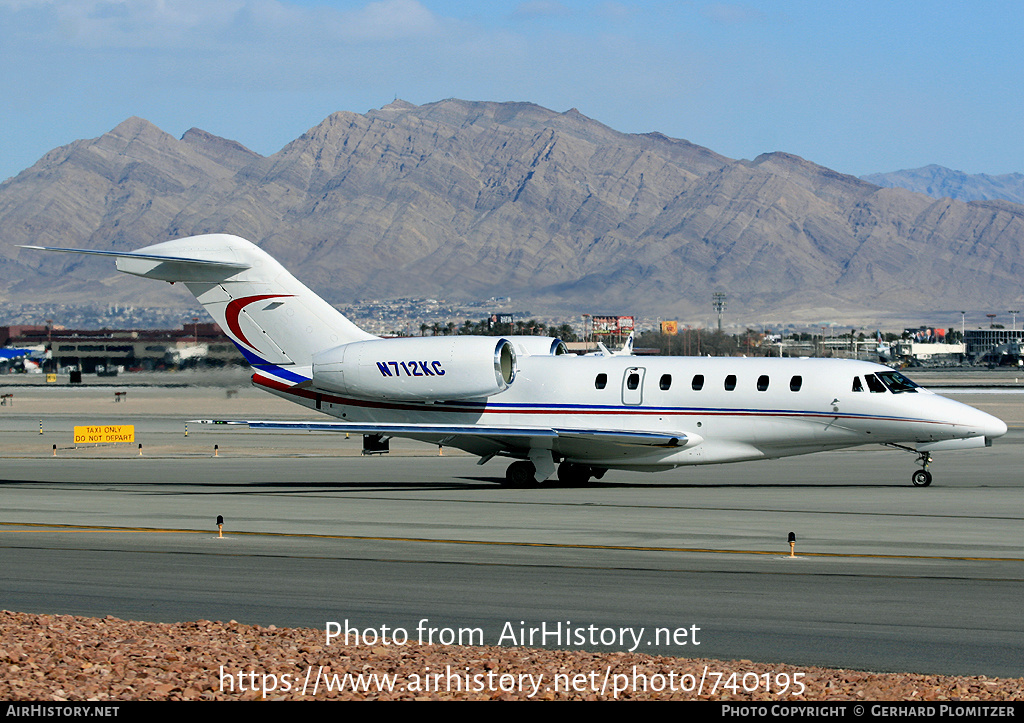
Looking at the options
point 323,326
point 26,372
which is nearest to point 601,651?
point 323,326

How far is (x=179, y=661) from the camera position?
10.4 m

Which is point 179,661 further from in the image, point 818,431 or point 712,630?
point 818,431

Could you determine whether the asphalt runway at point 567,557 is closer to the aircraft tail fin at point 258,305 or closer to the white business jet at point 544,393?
the white business jet at point 544,393

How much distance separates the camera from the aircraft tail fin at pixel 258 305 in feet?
103

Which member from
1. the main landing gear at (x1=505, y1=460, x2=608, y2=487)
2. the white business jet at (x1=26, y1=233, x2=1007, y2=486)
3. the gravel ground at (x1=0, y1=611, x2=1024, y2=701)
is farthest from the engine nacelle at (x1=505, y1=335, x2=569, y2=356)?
the gravel ground at (x1=0, y1=611, x2=1024, y2=701)

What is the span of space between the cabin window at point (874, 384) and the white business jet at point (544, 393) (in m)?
0.03

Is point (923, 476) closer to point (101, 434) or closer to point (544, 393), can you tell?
point (544, 393)

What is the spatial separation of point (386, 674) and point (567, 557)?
815 cm

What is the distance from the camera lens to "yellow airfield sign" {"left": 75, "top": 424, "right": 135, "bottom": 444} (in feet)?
152

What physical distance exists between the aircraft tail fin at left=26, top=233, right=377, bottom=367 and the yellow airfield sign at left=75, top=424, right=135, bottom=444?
1689 cm

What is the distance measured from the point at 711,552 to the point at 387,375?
1380 cm

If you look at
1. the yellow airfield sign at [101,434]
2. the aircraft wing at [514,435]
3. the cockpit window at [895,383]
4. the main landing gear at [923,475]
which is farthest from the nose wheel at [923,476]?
the yellow airfield sign at [101,434]

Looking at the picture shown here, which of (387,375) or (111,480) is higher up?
(387,375)

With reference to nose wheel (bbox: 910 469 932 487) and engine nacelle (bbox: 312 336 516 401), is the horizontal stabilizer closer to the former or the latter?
engine nacelle (bbox: 312 336 516 401)
